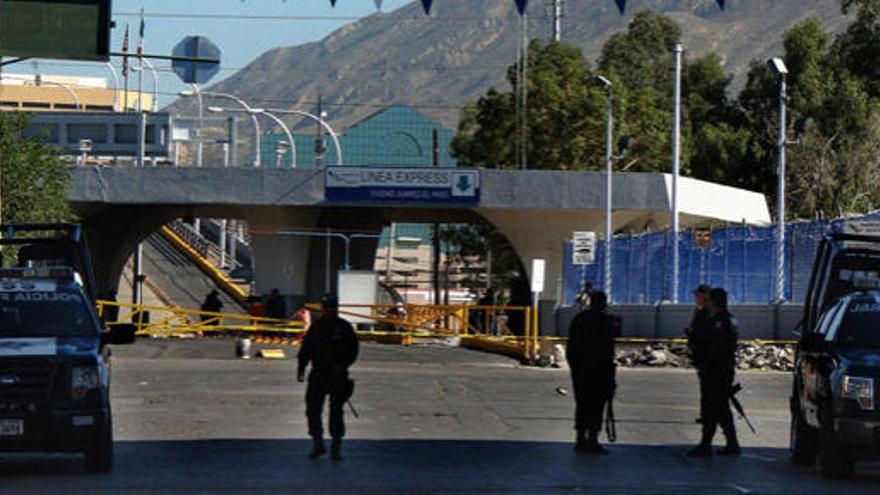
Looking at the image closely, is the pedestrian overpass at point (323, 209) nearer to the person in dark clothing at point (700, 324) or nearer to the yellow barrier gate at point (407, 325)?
the yellow barrier gate at point (407, 325)

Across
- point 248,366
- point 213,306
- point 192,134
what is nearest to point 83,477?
point 248,366

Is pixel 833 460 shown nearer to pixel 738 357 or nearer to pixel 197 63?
pixel 197 63

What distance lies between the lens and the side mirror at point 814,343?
64.7 ft

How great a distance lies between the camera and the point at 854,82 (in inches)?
3351

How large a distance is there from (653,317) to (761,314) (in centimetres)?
466

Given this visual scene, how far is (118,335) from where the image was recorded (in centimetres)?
2053

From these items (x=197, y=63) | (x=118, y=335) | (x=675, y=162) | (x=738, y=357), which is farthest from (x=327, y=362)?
(x=675, y=162)

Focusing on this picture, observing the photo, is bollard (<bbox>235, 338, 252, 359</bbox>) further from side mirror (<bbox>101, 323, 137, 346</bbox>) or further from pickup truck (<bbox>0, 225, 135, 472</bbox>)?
pickup truck (<bbox>0, 225, 135, 472</bbox>)

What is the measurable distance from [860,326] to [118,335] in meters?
7.46

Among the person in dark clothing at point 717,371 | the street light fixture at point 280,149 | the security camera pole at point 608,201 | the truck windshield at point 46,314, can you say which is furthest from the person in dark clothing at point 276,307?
the truck windshield at point 46,314

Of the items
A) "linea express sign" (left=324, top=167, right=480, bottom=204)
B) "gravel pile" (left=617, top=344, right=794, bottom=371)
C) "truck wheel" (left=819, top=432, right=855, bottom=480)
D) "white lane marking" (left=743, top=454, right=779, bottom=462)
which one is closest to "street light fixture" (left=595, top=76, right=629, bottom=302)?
"linea express sign" (left=324, top=167, right=480, bottom=204)

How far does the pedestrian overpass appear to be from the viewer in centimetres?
6562

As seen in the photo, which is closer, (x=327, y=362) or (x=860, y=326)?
(x=860, y=326)

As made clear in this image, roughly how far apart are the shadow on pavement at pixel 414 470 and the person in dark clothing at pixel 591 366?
0.37m
